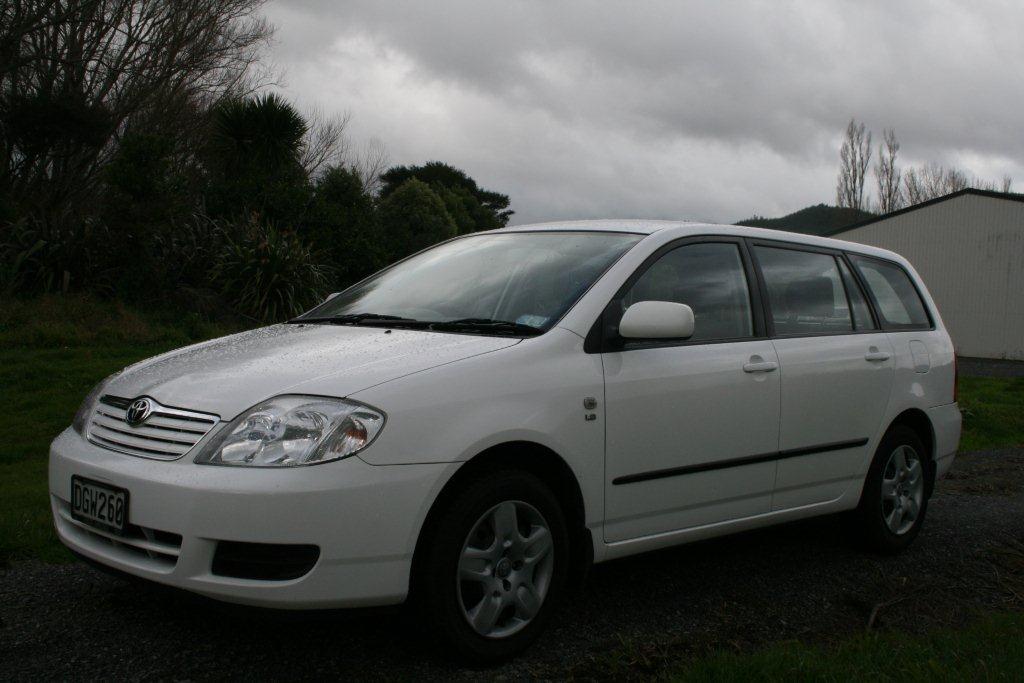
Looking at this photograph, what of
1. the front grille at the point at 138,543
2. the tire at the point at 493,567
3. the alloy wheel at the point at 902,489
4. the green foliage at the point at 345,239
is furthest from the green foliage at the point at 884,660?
the green foliage at the point at 345,239

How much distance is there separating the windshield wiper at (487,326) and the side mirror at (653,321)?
35cm

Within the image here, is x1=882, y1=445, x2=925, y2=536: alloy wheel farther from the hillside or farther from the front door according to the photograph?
the hillside

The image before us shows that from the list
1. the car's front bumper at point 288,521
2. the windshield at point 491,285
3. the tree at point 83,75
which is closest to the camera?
the car's front bumper at point 288,521

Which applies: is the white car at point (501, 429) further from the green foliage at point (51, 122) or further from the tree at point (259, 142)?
the green foliage at point (51, 122)

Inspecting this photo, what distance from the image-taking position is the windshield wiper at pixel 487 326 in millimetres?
3949

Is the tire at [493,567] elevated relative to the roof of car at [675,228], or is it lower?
lower

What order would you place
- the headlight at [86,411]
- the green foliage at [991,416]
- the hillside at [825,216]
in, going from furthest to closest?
the hillside at [825,216] → the green foliage at [991,416] → the headlight at [86,411]

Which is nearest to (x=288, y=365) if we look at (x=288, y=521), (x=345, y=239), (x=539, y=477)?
(x=288, y=521)

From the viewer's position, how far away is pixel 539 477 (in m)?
3.80

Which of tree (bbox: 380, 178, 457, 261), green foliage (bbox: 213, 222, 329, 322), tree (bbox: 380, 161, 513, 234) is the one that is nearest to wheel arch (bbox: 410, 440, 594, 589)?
green foliage (bbox: 213, 222, 329, 322)

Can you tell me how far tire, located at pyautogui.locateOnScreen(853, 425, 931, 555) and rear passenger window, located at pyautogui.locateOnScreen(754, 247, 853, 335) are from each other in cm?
73

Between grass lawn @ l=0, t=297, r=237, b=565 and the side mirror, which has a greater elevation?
the side mirror

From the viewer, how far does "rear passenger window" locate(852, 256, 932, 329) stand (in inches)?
226

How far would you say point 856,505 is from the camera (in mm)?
5332
